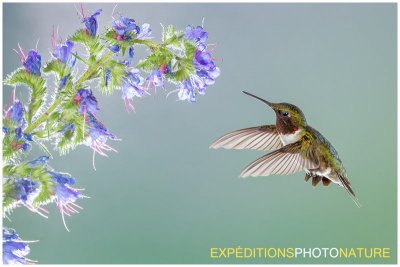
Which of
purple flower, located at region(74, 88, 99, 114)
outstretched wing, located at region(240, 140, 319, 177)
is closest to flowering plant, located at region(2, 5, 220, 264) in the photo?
purple flower, located at region(74, 88, 99, 114)

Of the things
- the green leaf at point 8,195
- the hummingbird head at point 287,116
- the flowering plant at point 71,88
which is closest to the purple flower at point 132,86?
the flowering plant at point 71,88

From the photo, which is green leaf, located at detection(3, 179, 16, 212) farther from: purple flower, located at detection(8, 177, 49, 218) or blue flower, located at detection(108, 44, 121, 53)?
blue flower, located at detection(108, 44, 121, 53)

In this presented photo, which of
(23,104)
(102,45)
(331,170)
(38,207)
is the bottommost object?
(38,207)

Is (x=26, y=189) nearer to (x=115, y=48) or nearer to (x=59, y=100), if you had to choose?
(x=59, y=100)

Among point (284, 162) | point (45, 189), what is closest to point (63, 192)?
point (45, 189)

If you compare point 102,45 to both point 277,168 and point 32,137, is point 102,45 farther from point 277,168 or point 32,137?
point 277,168

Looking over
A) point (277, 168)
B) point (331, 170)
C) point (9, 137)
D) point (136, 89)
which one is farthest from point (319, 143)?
point (9, 137)
